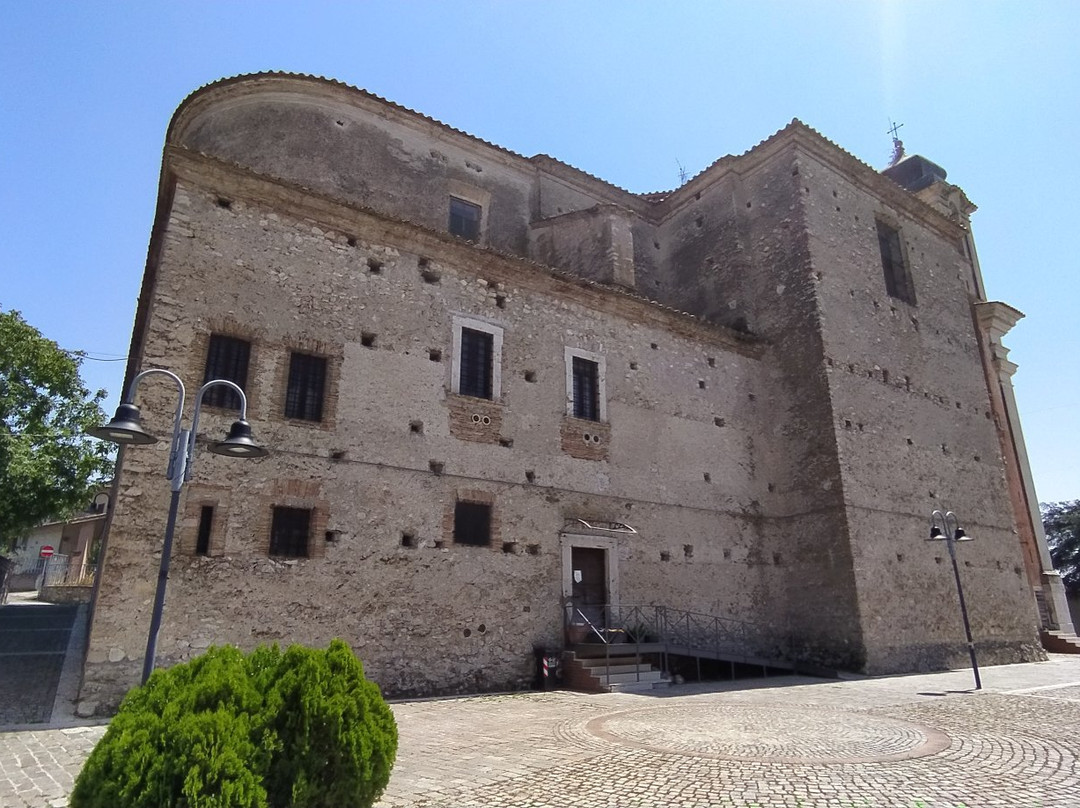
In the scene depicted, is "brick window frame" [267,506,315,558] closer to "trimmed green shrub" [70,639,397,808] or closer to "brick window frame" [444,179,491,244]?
"trimmed green shrub" [70,639,397,808]

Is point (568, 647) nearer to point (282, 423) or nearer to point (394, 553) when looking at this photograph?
point (394, 553)

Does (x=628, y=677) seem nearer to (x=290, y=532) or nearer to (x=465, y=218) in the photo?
(x=290, y=532)

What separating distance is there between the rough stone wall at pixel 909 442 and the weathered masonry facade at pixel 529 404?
10cm

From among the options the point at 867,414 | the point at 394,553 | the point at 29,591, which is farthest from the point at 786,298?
the point at 29,591

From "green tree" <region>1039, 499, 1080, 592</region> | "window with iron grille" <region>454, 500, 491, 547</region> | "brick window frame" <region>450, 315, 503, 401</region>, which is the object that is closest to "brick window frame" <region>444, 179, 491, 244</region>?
"brick window frame" <region>450, 315, 503, 401</region>

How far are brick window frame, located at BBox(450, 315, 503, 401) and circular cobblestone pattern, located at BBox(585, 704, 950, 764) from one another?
250 inches

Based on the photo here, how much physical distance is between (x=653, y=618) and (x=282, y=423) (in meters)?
8.42

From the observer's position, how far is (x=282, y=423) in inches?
425

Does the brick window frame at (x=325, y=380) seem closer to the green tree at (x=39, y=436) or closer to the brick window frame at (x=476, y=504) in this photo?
the brick window frame at (x=476, y=504)

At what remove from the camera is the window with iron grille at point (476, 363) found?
13086mm

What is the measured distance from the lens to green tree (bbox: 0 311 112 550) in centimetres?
1808

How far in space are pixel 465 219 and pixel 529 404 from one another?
723 cm

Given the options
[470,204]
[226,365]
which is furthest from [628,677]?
[470,204]

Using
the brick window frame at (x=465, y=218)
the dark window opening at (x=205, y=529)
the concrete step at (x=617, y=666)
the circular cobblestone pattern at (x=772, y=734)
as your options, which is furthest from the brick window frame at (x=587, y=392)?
the dark window opening at (x=205, y=529)
